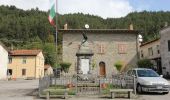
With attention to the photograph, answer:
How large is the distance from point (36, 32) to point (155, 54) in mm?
64807

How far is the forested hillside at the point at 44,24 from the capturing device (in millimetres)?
78519

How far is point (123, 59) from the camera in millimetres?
41281

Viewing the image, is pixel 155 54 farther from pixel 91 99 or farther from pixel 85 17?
pixel 85 17

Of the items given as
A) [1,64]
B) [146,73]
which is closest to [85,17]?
[1,64]

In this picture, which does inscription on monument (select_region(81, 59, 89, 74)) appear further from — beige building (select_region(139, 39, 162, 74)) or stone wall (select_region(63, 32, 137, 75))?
beige building (select_region(139, 39, 162, 74))

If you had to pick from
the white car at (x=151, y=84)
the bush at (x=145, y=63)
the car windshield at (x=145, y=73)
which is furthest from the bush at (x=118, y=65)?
the white car at (x=151, y=84)

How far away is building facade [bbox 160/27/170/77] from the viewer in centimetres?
3642

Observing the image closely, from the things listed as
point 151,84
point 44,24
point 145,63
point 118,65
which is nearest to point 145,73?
point 151,84

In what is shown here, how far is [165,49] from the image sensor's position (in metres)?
37.3

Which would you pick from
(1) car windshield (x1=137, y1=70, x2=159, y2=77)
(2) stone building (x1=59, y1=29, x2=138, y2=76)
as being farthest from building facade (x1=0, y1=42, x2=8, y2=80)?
(1) car windshield (x1=137, y1=70, x2=159, y2=77)

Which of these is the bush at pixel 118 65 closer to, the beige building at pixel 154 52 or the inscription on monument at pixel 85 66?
the beige building at pixel 154 52

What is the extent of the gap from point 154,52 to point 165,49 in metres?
9.30

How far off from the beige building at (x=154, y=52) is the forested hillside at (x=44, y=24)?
66.8 feet

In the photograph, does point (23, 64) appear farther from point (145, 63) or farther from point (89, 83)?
point (89, 83)
